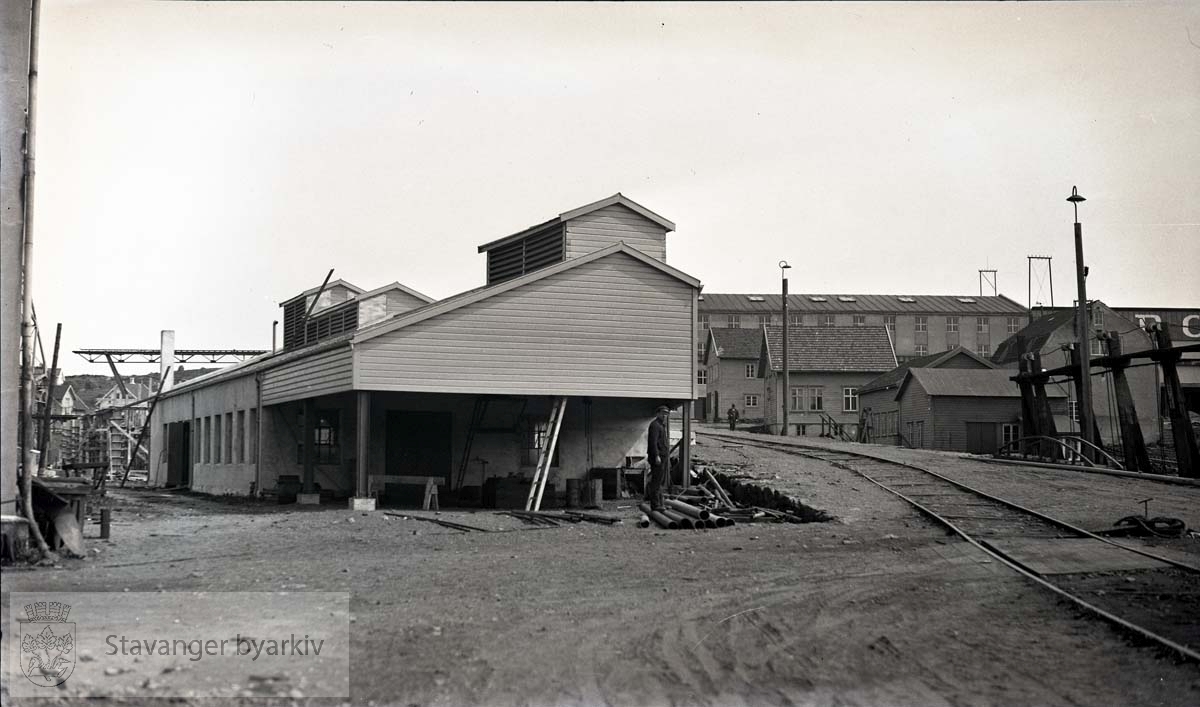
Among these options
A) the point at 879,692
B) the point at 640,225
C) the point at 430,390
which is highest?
the point at 640,225

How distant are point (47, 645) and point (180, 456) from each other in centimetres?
3318

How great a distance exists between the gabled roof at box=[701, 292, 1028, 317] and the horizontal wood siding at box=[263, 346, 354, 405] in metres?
74.4

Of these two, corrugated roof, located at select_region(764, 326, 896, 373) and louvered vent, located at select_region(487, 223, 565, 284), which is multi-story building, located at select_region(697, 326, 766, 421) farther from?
louvered vent, located at select_region(487, 223, 565, 284)

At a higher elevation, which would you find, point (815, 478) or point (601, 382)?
point (601, 382)

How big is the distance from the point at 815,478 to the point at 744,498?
1.82m

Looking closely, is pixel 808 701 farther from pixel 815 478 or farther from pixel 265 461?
pixel 265 461

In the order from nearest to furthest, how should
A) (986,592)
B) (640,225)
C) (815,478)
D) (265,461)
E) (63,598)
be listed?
(63,598)
(986,592)
(815,478)
(640,225)
(265,461)

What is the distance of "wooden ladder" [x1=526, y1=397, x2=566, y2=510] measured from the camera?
22.9 meters

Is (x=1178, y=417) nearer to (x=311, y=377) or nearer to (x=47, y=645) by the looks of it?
(x=311, y=377)

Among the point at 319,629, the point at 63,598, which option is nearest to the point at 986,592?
the point at 319,629

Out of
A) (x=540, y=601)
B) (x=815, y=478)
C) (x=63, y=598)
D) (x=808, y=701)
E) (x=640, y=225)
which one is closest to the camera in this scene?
(x=808, y=701)

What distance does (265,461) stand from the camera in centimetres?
2836

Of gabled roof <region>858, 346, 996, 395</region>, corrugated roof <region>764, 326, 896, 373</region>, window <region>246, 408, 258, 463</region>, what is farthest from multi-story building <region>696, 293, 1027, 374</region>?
window <region>246, 408, 258, 463</region>

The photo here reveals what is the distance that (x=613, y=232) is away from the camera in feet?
85.7
